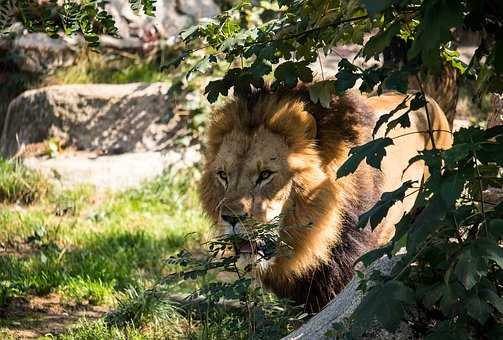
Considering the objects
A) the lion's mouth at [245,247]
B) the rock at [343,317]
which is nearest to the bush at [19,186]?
the lion's mouth at [245,247]

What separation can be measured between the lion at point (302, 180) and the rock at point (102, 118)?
183 inches

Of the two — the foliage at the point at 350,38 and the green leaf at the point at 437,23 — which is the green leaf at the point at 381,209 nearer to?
the foliage at the point at 350,38

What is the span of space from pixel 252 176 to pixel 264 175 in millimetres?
69

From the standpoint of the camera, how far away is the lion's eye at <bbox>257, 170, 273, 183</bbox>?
463cm

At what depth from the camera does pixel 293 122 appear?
471 centimetres

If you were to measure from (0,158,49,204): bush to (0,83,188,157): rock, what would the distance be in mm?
1509

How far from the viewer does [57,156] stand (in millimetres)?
9430

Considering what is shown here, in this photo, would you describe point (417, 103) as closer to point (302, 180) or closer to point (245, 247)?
point (245, 247)

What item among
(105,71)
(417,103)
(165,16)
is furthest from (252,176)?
(165,16)

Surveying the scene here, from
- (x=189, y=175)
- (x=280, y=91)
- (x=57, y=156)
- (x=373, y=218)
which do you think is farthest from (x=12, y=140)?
(x=373, y=218)

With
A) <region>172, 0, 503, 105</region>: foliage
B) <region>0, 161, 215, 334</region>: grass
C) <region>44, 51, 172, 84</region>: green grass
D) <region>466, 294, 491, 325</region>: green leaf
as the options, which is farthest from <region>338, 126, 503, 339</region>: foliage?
<region>44, 51, 172, 84</region>: green grass

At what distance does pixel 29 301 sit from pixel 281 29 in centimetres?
268

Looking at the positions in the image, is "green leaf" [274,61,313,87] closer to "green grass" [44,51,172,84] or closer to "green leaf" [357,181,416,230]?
"green leaf" [357,181,416,230]

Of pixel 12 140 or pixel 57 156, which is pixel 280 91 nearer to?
pixel 57 156
